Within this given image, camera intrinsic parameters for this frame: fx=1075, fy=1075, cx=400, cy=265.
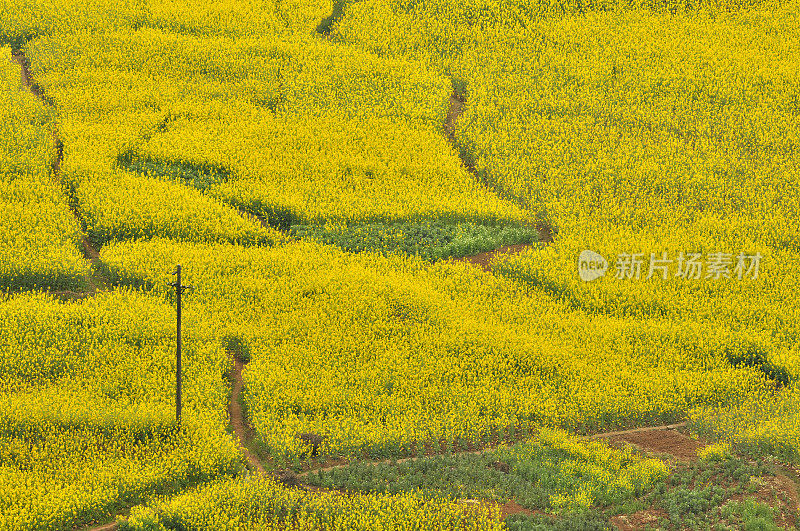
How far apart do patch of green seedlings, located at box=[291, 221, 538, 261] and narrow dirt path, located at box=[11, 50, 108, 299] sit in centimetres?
486

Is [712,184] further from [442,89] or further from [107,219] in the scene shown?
[107,219]

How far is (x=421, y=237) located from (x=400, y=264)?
60.5 inches

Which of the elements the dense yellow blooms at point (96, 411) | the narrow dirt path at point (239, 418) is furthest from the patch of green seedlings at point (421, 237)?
the narrow dirt path at point (239, 418)

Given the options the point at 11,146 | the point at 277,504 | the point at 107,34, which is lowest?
the point at 277,504

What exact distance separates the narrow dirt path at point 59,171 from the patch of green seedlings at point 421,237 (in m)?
4.86

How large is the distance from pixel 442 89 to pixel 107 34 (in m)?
11.7

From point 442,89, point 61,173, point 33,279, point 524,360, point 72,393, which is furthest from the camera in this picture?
point 442,89

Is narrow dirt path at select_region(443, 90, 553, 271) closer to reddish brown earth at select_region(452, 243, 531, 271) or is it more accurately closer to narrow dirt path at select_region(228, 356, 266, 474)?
reddish brown earth at select_region(452, 243, 531, 271)

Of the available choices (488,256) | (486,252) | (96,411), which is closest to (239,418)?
(96,411)

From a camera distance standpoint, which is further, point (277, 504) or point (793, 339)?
point (793, 339)

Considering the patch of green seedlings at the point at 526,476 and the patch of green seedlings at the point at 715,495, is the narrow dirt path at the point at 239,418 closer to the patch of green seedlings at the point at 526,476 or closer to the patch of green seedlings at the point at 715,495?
the patch of green seedlings at the point at 526,476

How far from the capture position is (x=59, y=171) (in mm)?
28797

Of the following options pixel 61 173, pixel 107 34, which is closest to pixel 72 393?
pixel 61 173

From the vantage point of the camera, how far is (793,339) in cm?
2273
